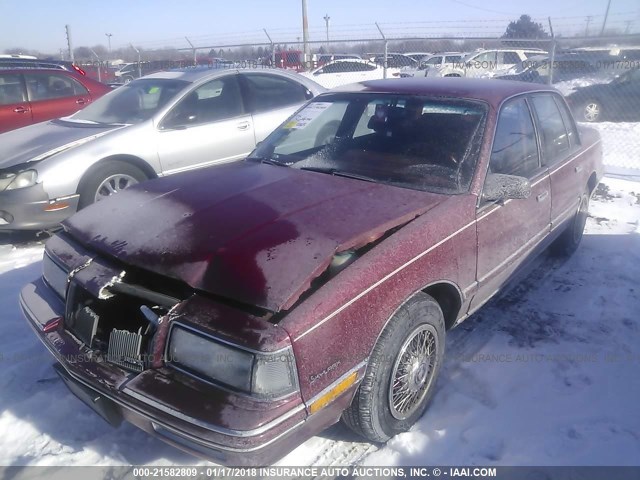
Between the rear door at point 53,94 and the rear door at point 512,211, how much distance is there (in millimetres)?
6793

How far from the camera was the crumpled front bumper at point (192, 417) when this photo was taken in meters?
1.82

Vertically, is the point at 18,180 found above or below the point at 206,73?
below

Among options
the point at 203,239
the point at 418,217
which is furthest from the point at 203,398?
the point at 418,217

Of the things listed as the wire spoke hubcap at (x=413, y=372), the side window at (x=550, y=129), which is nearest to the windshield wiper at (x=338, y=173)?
the wire spoke hubcap at (x=413, y=372)

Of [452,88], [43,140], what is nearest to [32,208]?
[43,140]

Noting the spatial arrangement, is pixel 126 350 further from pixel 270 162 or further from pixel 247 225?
pixel 270 162

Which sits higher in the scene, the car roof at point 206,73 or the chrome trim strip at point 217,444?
the car roof at point 206,73

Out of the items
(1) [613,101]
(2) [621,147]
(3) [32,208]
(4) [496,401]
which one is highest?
(1) [613,101]

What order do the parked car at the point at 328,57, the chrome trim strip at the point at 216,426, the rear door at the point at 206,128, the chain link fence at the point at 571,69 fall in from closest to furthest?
the chrome trim strip at the point at 216,426, the rear door at the point at 206,128, the chain link fence at the point at 571,69, the parked car at the point at 328,57

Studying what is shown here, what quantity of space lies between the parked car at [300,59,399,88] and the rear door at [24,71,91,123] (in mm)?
10389

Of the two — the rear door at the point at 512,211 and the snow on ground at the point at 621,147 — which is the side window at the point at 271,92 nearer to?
the rear door at the point at 512,211

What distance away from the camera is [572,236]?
4582 millimetres

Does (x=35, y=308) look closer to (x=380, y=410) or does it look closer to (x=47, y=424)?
(x=47, y=424)

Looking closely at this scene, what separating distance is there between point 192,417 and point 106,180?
12.2 ft
